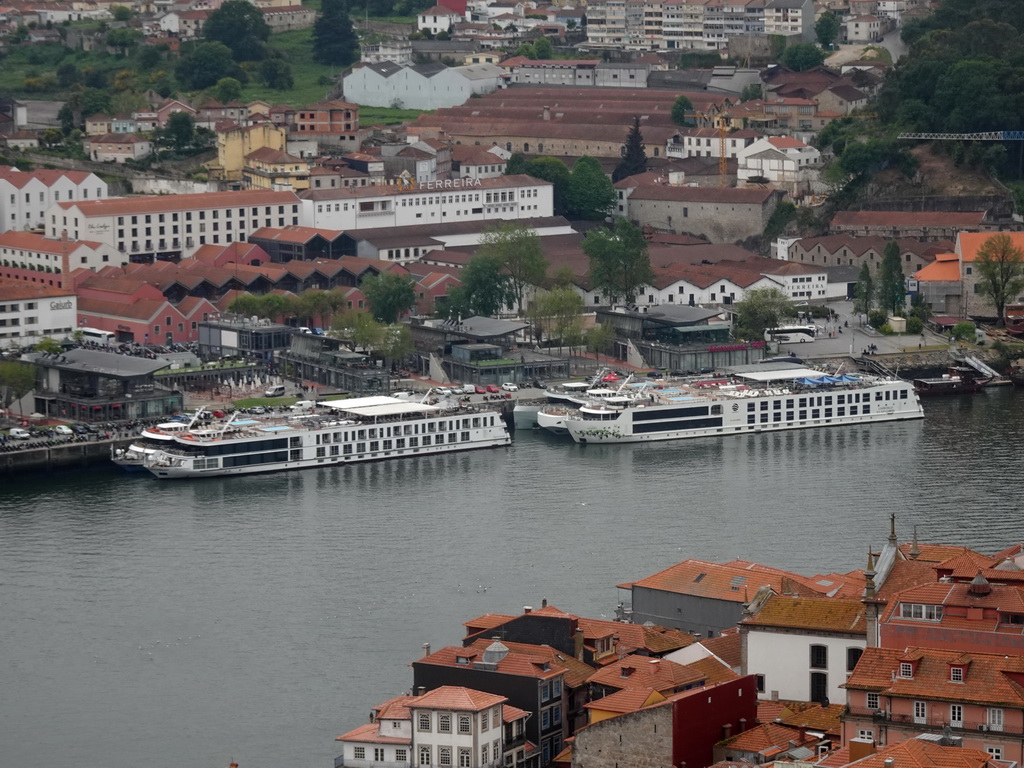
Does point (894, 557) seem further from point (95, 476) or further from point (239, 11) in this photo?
point (239, 11)

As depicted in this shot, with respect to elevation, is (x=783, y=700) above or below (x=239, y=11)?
below

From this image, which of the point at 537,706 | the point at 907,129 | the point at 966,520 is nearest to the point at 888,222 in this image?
the point at 907,129

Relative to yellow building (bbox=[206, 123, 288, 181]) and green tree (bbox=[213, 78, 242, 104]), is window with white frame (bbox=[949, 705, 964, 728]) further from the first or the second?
green tree (bbox=[213, 78, 242, 104])

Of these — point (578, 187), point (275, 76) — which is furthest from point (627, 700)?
point (275, 76)

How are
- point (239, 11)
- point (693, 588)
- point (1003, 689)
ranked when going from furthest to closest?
point (239, 11)
point (693, 588)
point (1003, 689)

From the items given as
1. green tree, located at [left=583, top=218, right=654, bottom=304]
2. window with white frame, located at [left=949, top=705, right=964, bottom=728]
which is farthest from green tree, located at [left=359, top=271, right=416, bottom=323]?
window with white frame, located at [left=949, top=705, right=964, bottom=728]

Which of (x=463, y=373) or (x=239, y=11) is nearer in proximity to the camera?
(x=463, y=373)
